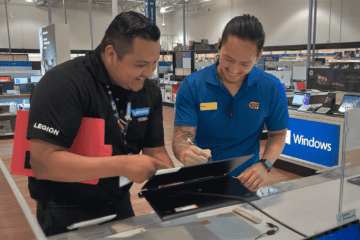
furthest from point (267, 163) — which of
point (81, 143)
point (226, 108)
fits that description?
point (81, 143)

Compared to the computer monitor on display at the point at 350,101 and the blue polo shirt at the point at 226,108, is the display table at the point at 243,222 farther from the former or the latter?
the computer monitor on display at the point at 350,101

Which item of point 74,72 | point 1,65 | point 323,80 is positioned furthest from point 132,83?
point 1,65

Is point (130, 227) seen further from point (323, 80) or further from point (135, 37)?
point (323, 80)

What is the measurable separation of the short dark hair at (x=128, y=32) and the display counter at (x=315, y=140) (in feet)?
12.3

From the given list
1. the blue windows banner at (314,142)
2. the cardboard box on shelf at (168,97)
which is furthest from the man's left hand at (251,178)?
the cardboard box on shelf at (168,97)

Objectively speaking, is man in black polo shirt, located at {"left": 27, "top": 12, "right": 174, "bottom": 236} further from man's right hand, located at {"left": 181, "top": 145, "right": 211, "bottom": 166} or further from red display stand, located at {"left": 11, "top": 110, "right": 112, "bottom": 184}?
man's right hand, located at {"left": 181, "top": 145, "right": 211, "bottom": 166}

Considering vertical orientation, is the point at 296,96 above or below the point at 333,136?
above

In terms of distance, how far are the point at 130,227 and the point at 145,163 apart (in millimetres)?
285

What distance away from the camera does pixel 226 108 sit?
1.65m

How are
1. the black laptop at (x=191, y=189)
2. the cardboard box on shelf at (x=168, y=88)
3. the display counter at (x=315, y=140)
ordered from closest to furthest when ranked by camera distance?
the black laptop at (x=191, y=189) → the display counter at (x=315, y=140) → the cardboard box on shelf at (x=168, y=88)

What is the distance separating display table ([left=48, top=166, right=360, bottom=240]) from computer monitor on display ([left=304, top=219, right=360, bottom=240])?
178 mm

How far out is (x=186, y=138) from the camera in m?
1.60

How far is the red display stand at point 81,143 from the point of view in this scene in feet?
3.58

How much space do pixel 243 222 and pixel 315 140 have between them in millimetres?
3767
